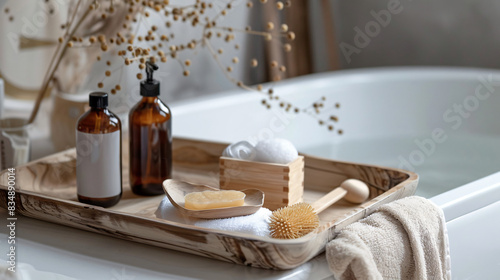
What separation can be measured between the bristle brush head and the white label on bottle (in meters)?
0.32

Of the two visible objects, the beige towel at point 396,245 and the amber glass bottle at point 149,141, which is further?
the amber glass bottle at point 149,141

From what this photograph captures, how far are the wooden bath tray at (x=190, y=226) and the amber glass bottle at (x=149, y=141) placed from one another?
3 centimetres

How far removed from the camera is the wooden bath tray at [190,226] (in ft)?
2.88

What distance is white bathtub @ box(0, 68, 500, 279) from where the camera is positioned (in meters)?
1.17

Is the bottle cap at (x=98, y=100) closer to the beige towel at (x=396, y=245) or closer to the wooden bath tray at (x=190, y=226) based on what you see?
the wooden bath tray at (x=190, y=226)

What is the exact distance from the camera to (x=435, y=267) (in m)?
1.00

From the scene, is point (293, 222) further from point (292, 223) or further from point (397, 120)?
point (397, 120)

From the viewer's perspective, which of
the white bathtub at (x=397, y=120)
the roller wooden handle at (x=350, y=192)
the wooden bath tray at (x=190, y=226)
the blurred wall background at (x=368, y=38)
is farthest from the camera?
the blurred wall background at (x=368, y=38)

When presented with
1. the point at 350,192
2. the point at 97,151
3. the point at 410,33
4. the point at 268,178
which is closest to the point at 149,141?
the point at 97,151

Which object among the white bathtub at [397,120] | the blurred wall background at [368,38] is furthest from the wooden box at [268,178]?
the blurred wall background at [368,38]

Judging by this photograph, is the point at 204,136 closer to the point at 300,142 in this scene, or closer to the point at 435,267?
the point at 300,142

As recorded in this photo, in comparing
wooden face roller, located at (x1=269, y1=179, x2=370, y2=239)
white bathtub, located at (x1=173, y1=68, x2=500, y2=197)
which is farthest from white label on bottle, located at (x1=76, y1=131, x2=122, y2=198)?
white bathtub, located at (x1=173, y1=68, x2=500, y2=197)

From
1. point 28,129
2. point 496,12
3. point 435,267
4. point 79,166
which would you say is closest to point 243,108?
point 28,129

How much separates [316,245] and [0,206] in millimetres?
554
